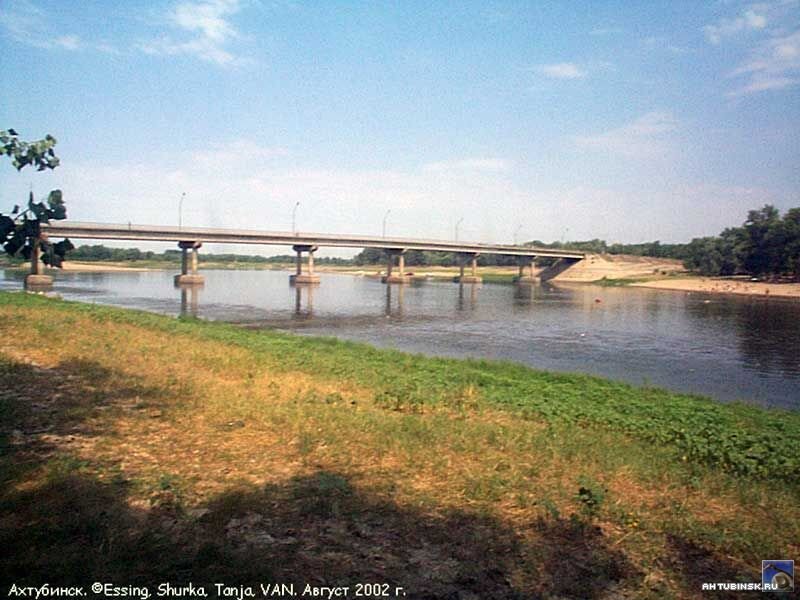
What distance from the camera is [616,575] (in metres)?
4.57

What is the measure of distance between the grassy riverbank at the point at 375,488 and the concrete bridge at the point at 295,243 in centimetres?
4960

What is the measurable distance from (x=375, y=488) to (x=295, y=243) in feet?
273

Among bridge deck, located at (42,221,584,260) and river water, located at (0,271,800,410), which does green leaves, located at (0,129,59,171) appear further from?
bridge deck, located at (42,221,584,260)

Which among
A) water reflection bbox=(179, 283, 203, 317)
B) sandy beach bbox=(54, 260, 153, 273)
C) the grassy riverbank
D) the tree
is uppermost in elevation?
the tree

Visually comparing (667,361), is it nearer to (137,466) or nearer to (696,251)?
(137,466)

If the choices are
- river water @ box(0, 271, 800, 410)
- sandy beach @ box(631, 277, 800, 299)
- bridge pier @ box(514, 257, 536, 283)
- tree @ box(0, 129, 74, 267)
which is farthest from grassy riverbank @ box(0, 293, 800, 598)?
bridge pier @ box(514, 257, 536, 283)

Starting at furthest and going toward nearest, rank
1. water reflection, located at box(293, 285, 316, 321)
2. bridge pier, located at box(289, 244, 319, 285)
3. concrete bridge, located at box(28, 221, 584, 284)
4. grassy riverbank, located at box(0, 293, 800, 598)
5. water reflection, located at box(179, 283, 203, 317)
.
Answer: bridge pier, located at box(289, 244, 319, 285) → concrete bridge, located at box(28, 221, 584, 284) → water reflection, located at box(293, 285, 316, 321) → water reflection, located at box(179, 283, 203, 317) → grassy riverbank, located at box(0, 293, 800, 598)

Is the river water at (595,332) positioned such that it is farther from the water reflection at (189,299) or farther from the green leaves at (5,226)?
the green leaves at (5,226)

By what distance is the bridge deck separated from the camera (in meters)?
67.0

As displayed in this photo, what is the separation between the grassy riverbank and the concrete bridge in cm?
4960

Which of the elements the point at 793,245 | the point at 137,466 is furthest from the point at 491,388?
the point at 793,245

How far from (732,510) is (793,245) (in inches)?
3641

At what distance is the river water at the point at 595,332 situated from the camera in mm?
22688

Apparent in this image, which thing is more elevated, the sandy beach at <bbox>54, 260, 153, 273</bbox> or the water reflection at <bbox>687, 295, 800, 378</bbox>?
the sandy beach at <bbox>54, 260, 153, 273</bbox>
